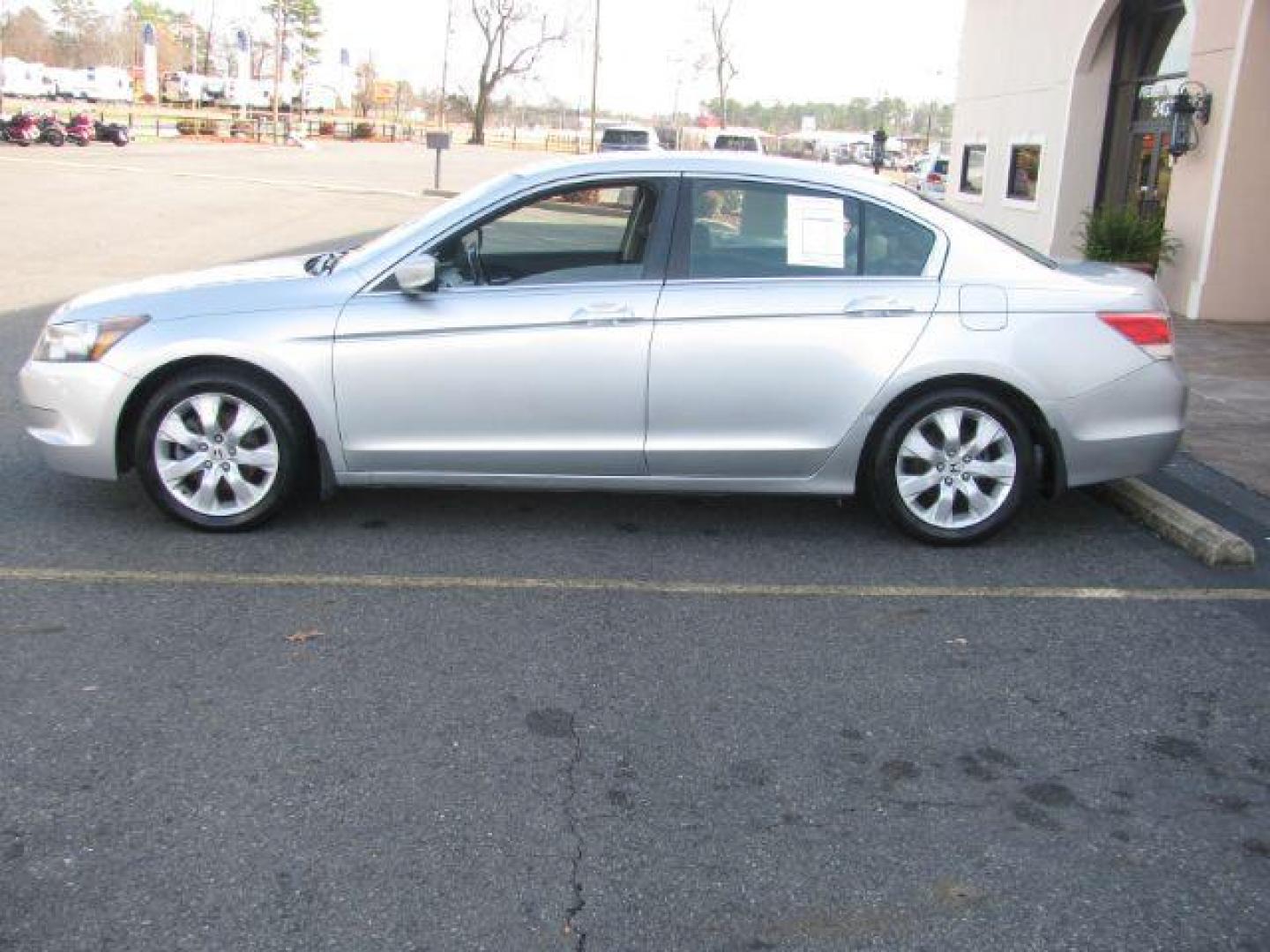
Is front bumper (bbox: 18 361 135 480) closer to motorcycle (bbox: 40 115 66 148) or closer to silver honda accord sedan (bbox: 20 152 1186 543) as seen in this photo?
silver honda accord sedan (bbox: 20 152 1186 543)

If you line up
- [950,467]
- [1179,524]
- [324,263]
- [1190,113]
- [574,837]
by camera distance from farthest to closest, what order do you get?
[1190,113] → [324,263] → [1179,524] → [950,467] → [574,837]

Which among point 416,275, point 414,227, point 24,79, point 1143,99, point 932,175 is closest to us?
point 416,275

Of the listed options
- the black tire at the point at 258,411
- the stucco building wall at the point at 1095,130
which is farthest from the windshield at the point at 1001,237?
the stucco building wall at the point at 1095,130

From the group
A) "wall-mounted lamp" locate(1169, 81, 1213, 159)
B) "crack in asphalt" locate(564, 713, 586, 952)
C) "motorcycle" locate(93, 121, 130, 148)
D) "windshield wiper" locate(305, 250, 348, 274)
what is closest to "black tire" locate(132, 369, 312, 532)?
"windshield wiper" locate(305, 250, 348, 274)

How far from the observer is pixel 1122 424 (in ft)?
18.3

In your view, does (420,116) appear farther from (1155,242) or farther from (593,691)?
(593,691)

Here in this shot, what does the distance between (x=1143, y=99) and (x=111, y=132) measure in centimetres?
3977

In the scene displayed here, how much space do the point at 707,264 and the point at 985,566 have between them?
5.76 feet

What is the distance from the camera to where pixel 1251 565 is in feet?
18.1

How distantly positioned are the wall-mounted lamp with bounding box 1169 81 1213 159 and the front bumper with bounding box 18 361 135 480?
37.0ft

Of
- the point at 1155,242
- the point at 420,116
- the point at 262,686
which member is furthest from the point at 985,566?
the point at 420,116

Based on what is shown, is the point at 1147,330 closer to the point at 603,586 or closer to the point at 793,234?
the point at 793,234

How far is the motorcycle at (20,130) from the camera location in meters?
40.6

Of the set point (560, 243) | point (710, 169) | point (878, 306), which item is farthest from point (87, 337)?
point (878, 306)
